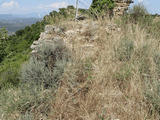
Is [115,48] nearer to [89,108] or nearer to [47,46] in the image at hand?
[47,46]

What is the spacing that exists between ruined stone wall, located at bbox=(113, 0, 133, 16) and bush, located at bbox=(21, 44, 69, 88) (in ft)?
15.7

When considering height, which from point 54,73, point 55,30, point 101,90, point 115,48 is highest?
point 55,30

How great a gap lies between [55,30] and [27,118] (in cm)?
319

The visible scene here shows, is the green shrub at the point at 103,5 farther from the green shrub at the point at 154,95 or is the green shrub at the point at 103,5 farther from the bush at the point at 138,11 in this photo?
the green shrub at the point at 154,95

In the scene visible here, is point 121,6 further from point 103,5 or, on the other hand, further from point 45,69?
point 45,69

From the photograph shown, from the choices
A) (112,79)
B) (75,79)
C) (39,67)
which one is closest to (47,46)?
(39,67)

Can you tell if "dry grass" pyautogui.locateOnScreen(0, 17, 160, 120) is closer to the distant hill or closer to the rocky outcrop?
the rocky outcrop

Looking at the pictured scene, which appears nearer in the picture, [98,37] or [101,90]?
[101,90]

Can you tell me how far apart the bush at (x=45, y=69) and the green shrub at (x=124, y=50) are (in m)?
1.05

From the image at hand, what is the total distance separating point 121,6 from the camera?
714 cm

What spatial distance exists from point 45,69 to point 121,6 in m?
5.76

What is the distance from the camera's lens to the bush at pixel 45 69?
249 cm

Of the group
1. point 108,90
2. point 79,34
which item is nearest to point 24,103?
point 108,90

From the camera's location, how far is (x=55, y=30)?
461 cm
